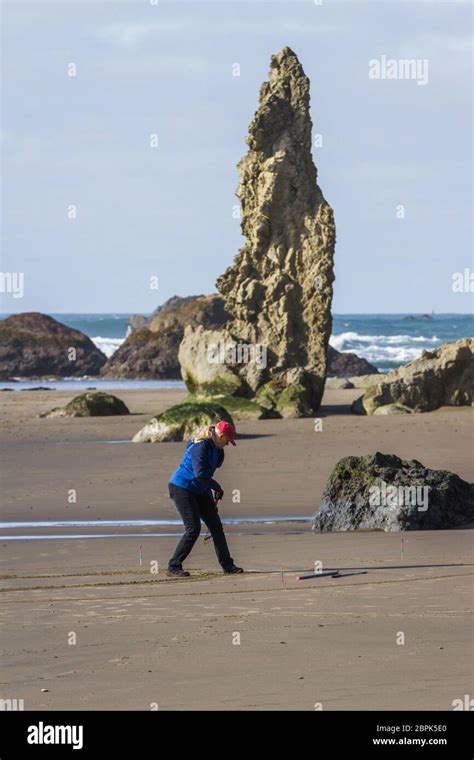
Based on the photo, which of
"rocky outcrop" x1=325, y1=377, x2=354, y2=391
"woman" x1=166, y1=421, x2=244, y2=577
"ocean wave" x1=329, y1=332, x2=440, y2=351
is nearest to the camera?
"woman" x1=166, y1=421, x2=244, y2=577

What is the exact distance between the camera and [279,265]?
33.1 m

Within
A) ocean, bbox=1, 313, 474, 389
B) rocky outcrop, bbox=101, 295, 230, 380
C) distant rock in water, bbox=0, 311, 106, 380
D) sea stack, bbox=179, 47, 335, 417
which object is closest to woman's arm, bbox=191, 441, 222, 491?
sea stack, bbox=179, 47, 335, 417

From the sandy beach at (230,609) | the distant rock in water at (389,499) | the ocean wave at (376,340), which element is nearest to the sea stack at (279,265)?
the sandy beach at (230,609)

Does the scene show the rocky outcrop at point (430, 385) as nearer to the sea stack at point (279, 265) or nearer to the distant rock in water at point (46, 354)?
the sea stack at point (279, 265)

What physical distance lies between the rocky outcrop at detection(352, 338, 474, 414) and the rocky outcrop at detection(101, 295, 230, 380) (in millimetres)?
26096

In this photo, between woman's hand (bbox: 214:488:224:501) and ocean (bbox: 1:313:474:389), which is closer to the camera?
woman's hand (bbox: 214:488:224:501)

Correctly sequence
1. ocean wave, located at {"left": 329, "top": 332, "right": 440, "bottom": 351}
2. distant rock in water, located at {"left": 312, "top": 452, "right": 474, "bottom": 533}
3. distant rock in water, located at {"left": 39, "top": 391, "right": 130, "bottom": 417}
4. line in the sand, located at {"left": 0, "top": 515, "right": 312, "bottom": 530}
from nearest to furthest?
distant rock in water, located at {"left": 312, "top": 452, "right": 474, "bottom": 533} < line in the sand, located at {"left": 0, "top": 515, "right": 312, "bottom": 530} < distant rock in water, located at {"left": 39, "top": 391, "right": 130, "bottom": 417} < ocean wave, located at {"left": 329, "top": 332, "right": 440, "bottom": 351}

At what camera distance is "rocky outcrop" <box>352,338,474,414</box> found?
107 ft

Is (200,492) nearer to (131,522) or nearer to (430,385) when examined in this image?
(131,522)

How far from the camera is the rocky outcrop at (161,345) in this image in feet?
198

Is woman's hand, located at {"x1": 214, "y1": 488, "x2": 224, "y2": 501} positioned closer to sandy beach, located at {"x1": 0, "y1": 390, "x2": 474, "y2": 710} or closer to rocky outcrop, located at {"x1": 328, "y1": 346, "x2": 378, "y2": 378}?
sandy beach, located at {"x1": 0, "y1": 390, "x2": 474, "y2": 710}

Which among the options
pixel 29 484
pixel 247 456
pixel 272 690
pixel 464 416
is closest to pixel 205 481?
pixel 272 690

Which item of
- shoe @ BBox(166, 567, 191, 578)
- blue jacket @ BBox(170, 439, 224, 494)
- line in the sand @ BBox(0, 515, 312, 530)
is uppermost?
blue jacket @ BBox(170, 439, 224, 494)
